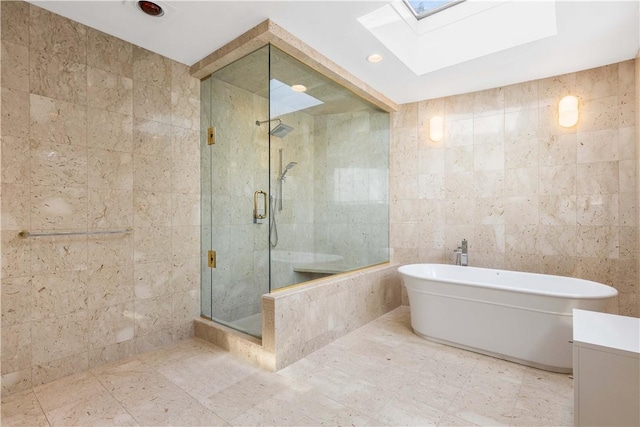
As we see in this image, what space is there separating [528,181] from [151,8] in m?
3.51

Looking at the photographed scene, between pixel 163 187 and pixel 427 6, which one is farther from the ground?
pixel 427 6

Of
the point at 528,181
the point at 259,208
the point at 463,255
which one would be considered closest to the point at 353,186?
→ the point at 259,208

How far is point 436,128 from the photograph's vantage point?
3684 mm

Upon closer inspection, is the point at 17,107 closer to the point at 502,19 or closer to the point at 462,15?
the point at 462,15

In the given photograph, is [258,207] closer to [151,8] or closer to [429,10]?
[151,8]

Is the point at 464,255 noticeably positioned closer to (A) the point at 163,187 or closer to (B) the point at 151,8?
(A) the point at 163,187

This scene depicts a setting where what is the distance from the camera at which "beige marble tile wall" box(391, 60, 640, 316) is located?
9.17 feet

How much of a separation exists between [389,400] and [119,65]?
3.03m

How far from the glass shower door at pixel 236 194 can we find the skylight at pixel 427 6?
4.55 ft

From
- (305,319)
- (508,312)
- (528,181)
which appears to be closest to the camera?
(508,312)

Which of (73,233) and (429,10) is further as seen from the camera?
(429,10)

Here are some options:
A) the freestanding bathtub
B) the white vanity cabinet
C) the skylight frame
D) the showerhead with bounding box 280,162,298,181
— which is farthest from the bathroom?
the white vanity cabinet

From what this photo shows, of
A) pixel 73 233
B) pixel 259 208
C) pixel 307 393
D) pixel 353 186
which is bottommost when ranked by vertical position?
pixel 307 393

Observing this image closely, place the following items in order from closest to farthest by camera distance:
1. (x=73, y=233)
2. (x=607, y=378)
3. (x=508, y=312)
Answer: (x=607, y=378)
(x=73, y=233)
(x=508, y=312)
